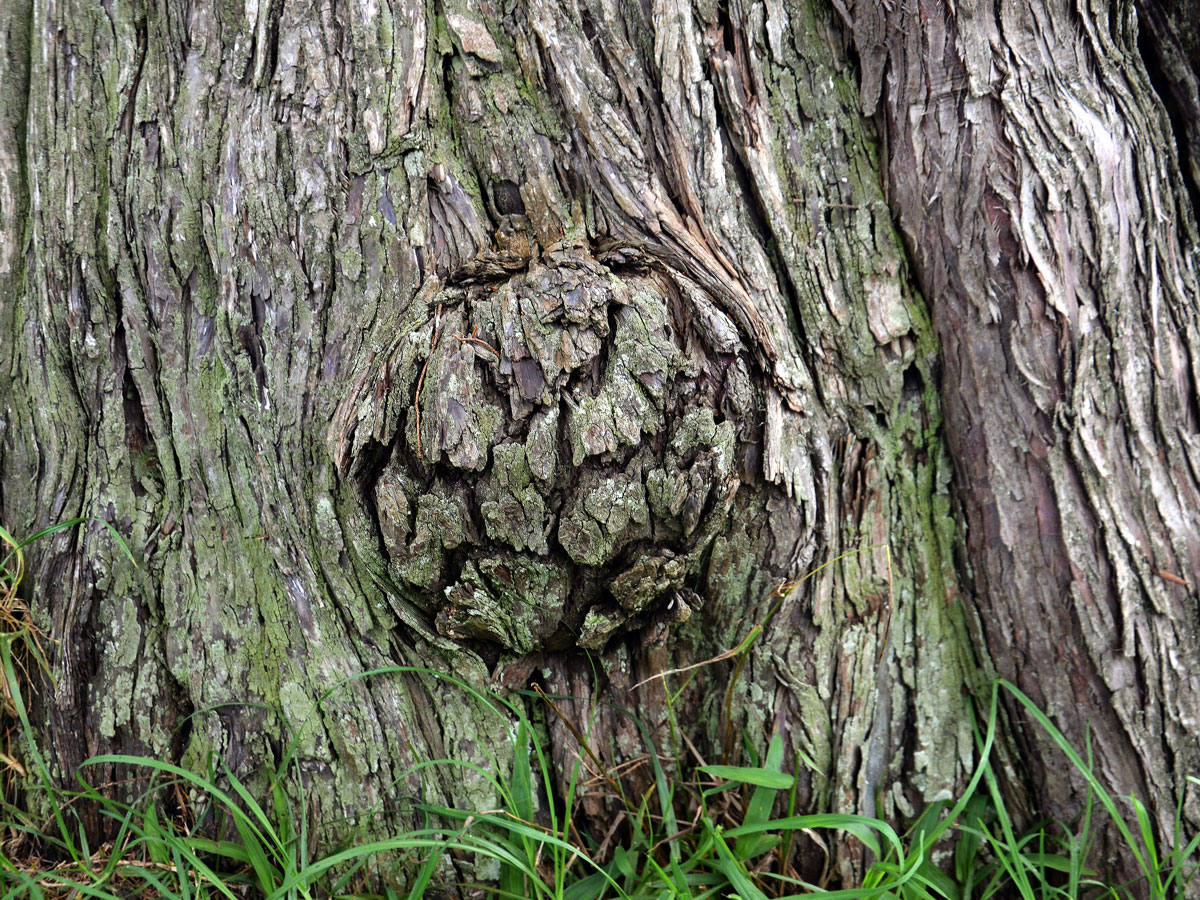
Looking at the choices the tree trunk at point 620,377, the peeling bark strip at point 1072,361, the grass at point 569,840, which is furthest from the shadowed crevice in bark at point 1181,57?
the grass at point 569,840

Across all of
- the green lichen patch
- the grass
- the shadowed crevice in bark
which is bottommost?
the grass

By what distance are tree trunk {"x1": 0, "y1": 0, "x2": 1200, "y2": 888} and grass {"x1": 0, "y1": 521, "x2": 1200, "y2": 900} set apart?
0.22 ft

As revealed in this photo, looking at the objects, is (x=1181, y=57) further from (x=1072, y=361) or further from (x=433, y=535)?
(x=433, y=535)

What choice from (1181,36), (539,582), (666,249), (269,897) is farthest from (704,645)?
(1181,36)

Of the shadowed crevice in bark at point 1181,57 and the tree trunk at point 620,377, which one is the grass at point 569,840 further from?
the shadowed crevice in bark at point 1181,57

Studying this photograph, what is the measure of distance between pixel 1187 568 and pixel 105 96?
7.65 ft

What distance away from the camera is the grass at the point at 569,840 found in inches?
55.2

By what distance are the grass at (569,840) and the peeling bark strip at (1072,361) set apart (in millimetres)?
114

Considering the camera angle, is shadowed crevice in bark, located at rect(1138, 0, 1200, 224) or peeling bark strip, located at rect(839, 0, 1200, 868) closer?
peeling bark strip, located at rect(839, 0, 1200, 868)

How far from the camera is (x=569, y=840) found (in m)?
1.52

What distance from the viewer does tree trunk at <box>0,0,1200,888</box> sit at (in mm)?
1419

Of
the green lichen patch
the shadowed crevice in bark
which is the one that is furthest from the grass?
the shadowed crevice in bark

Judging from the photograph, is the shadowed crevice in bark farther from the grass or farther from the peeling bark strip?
the grass

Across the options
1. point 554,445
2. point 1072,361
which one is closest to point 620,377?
point 554,445
